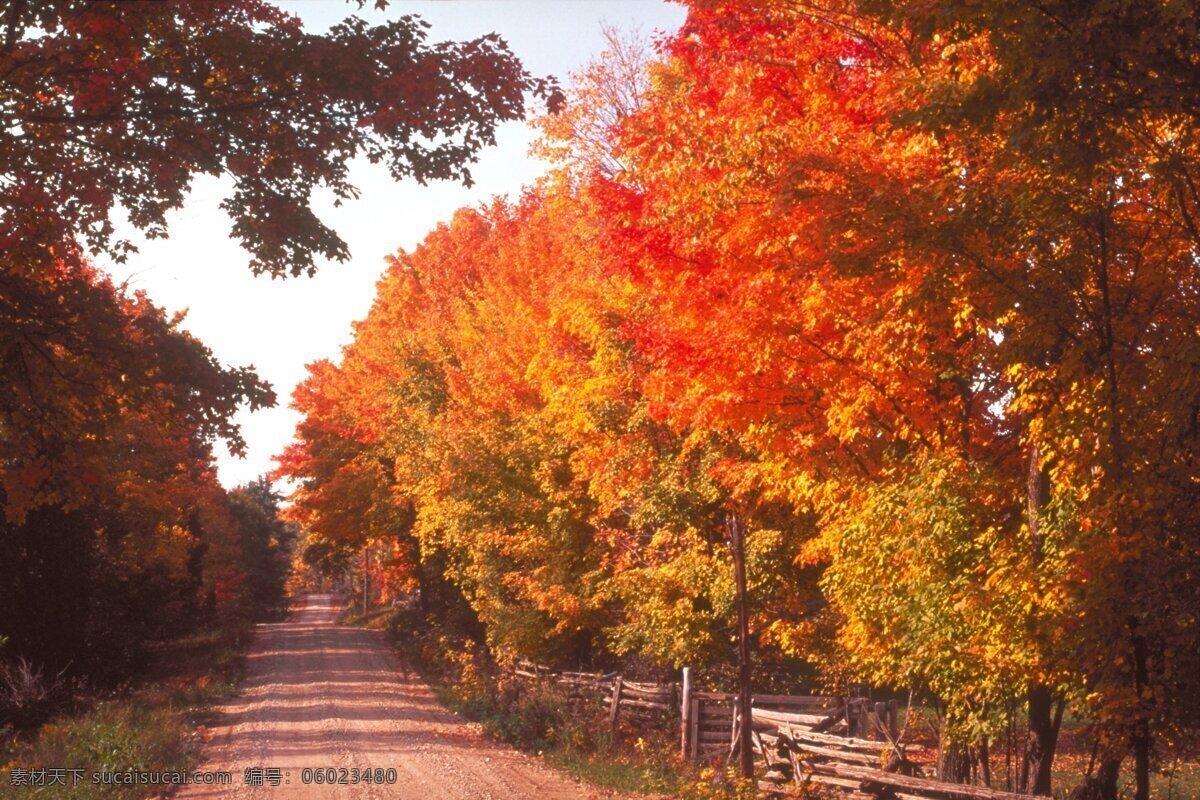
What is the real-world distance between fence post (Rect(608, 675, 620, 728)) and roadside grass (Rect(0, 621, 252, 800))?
782 centimetres

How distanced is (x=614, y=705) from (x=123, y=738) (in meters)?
9.21

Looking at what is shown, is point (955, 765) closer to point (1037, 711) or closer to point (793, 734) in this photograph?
point (1037, 711)

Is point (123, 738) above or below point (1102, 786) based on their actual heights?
below

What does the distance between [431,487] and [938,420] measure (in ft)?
62.0

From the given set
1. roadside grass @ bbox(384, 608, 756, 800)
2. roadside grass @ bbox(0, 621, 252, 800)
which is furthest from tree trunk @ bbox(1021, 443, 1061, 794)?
roadside grass @ bbox(0, 621, 252, 800)

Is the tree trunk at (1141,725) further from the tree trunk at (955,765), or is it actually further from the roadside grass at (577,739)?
the roadside grass at (577,739)

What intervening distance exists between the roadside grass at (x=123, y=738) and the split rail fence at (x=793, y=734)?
804 cm

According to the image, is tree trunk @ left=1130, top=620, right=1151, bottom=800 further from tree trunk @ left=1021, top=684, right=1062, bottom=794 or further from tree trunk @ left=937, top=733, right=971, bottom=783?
tree trunk @ left=937, top=733, right=971, bottom=783

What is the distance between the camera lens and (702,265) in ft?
41.2

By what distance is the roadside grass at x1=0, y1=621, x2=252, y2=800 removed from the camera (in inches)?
479

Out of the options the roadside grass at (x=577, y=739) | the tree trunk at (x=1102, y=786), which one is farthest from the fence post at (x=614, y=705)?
the tree trunk at (x=1102, y=786)

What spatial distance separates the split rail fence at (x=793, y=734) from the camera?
493 inches

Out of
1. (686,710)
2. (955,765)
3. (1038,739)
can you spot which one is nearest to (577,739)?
(686,710)

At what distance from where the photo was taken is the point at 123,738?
48.7 ft
